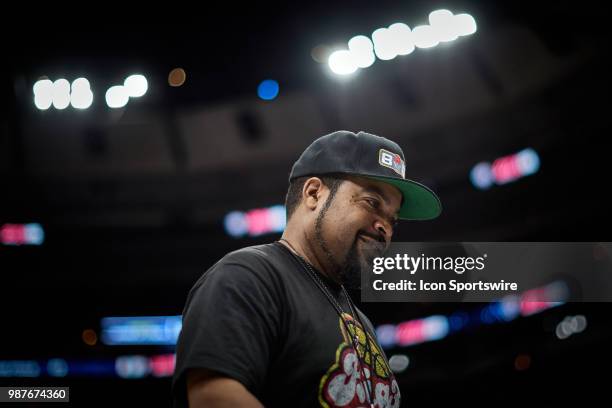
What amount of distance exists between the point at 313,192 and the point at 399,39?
6425mm

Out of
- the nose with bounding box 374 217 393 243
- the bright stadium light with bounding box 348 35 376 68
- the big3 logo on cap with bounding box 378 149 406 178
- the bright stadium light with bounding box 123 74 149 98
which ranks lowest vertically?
the nose with bounding box 374 217 393 243

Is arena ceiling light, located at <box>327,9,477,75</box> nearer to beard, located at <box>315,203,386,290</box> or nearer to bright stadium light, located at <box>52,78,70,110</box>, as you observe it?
bright stadium light, located at <box>52,78,70,110</box>

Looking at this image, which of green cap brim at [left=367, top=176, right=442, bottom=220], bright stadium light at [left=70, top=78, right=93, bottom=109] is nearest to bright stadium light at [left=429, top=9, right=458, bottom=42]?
bright stadium light at [left=70, top=78, right=93, bottom=109]

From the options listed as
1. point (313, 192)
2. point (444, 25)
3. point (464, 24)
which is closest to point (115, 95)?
point (444, 25)

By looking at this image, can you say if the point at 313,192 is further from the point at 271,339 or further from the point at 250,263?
the point at 271,339

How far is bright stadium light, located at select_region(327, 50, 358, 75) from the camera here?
25.9ft

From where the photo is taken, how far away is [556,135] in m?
10.1

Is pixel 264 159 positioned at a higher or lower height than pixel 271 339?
higher

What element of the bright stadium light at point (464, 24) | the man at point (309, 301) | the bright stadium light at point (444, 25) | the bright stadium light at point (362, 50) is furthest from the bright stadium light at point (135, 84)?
the man at point (309, 301)

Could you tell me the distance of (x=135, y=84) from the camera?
350 inches

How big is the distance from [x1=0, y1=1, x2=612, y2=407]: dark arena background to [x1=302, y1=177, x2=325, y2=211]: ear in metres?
5.73

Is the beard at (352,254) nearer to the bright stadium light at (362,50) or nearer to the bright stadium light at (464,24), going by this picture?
the bright stadium light at (464,24)

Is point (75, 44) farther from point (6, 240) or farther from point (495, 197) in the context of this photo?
point (495, 197)

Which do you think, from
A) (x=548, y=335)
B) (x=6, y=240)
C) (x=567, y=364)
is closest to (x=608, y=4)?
(x=548, y=335)
